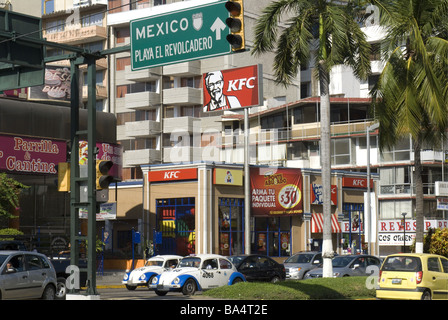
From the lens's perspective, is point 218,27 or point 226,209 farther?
point 226,209

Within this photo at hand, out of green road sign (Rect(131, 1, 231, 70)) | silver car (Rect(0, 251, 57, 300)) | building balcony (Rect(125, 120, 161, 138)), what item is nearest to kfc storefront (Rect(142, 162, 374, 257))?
silver car (Rect(0, 251, 57, 300))

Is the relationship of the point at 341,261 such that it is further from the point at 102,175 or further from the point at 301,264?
the point at 102,175

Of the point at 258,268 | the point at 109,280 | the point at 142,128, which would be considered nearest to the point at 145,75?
the point at 142,128

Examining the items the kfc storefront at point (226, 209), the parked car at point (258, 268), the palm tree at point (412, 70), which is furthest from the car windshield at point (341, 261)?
the kfc storefront at point (226, 209)

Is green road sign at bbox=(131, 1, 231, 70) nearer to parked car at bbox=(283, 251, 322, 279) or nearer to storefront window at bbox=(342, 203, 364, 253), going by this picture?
parked car at bbox=(283, 251, 322, 279)

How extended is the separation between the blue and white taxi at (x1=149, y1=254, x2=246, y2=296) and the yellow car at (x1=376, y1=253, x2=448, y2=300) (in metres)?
7.29

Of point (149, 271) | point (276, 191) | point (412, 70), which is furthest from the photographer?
point (276, 191)

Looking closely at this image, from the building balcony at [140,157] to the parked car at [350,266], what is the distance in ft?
146

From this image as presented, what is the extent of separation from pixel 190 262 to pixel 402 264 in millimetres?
8976

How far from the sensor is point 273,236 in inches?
2114

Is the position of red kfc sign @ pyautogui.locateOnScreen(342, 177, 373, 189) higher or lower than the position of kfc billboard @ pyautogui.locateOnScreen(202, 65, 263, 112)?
lower

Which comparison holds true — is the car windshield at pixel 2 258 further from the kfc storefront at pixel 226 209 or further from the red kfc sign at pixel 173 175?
the red kfc sign at pixel 173 175

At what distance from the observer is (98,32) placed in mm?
79438

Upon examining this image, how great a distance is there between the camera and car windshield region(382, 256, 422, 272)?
71.9 ft
